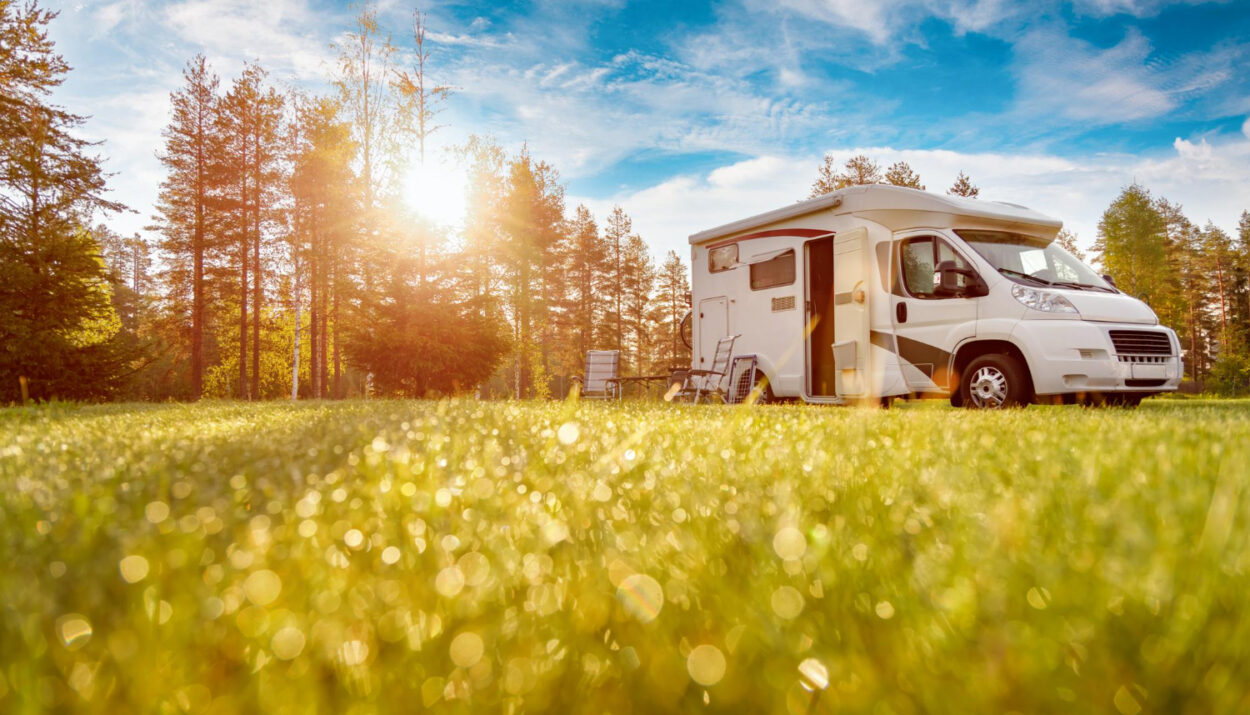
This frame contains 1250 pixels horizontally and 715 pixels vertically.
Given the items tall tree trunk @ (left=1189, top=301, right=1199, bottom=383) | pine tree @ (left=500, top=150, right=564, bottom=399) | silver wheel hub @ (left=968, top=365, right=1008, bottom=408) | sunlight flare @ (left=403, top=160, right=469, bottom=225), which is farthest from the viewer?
tall tree trunk @ (left=1189, top=301, right=1199, bottom=383)

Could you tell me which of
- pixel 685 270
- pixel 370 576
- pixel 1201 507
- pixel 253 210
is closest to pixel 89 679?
pixel 370 576

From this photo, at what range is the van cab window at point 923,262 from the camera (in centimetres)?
859

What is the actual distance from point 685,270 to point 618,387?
36.2m

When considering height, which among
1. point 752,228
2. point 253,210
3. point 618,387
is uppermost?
point 253,210

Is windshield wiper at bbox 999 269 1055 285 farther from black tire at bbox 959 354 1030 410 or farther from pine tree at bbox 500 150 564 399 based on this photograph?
pine tree at bbox 500 150 564 399

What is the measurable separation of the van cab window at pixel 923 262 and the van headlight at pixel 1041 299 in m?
0.94

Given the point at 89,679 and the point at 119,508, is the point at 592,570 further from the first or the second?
the point at 119,508

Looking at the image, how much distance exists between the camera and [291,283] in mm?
26094

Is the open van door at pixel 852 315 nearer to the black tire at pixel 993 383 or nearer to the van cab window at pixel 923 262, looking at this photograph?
the van cab window at pixel 923 262

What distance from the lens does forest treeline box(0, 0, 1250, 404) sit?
13164 mm

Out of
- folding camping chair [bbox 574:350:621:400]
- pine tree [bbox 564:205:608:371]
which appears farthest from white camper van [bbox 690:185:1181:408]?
pine tree [bbox 564:205:608:371]

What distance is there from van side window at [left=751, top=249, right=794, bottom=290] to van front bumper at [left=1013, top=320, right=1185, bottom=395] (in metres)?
3.44

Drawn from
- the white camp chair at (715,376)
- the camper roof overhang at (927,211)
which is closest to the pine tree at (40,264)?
the white camp chair at (715,376)

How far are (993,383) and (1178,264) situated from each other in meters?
51.2
